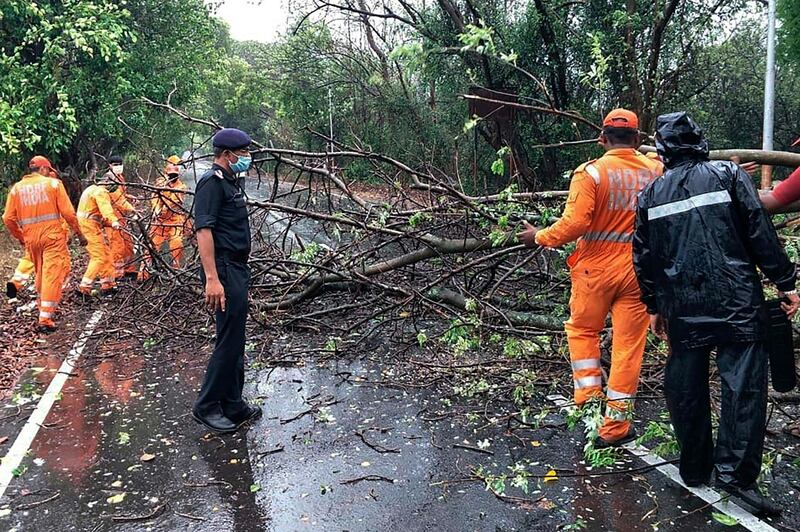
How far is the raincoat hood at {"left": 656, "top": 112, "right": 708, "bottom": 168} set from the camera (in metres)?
3.20

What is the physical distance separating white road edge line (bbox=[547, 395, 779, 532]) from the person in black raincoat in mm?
86

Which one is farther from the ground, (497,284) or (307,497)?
(497,284)

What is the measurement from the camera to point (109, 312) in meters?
7.97

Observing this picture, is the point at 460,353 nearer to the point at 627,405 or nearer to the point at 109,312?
the point at 627,405

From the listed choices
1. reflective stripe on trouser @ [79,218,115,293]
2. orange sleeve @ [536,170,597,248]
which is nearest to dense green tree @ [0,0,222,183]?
reflective stripe on trouser @ [79,218,115,293]

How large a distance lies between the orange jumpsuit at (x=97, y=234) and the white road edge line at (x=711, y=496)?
736 centimetres

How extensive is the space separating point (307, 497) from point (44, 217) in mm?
5631

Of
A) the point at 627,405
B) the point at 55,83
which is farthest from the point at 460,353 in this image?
the point at 55,83

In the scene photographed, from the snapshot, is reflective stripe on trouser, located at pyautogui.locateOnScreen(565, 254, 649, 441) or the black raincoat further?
reflective stripe on trouser, located at pyautogui.locateOnScreen(565, 254, 649, 441)

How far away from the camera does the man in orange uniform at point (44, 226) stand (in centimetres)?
730

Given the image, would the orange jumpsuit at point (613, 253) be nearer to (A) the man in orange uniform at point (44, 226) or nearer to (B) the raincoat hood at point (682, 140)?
(B) the raincoat hood at point (682, 140)

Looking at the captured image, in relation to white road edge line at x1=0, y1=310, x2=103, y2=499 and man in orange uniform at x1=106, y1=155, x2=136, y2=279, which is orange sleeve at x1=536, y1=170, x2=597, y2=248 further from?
man in orange uniform at x1=106, y1=155, x2=136, y2=279

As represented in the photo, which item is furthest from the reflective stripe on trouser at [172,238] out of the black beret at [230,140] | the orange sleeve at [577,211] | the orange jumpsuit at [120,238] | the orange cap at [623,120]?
the orange cap at [623,120]

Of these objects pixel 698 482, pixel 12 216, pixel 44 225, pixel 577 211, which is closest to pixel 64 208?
pixel 44 225
